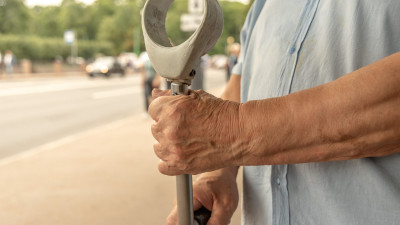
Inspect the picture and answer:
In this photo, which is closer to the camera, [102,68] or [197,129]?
[197,129]

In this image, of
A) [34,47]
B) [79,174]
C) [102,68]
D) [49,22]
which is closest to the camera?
[79,174]

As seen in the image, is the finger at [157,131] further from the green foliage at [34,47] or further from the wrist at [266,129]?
the green foliage at [34,47]

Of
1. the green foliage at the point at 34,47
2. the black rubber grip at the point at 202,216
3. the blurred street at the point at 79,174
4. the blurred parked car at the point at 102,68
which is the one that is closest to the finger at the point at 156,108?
the black rubber grip at the point at 202,216

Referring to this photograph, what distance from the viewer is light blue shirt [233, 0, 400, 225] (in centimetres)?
105

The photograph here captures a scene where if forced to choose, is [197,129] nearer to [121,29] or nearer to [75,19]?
[121,29]

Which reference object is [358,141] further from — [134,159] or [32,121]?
[32,121]

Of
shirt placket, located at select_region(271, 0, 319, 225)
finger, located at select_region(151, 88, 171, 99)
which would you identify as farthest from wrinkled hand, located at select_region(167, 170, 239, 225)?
finger, located at select_region(151, 88, 171, 99)

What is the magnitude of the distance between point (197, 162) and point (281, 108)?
221 millimetres

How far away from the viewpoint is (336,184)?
3.63 feet

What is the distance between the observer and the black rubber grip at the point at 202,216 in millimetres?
1204

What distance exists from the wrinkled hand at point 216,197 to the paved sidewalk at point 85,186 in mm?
2638

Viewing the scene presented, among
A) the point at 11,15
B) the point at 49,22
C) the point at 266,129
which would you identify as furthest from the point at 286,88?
the point at 49,22

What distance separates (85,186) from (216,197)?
13.7 ft

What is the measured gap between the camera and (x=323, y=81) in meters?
1.14
